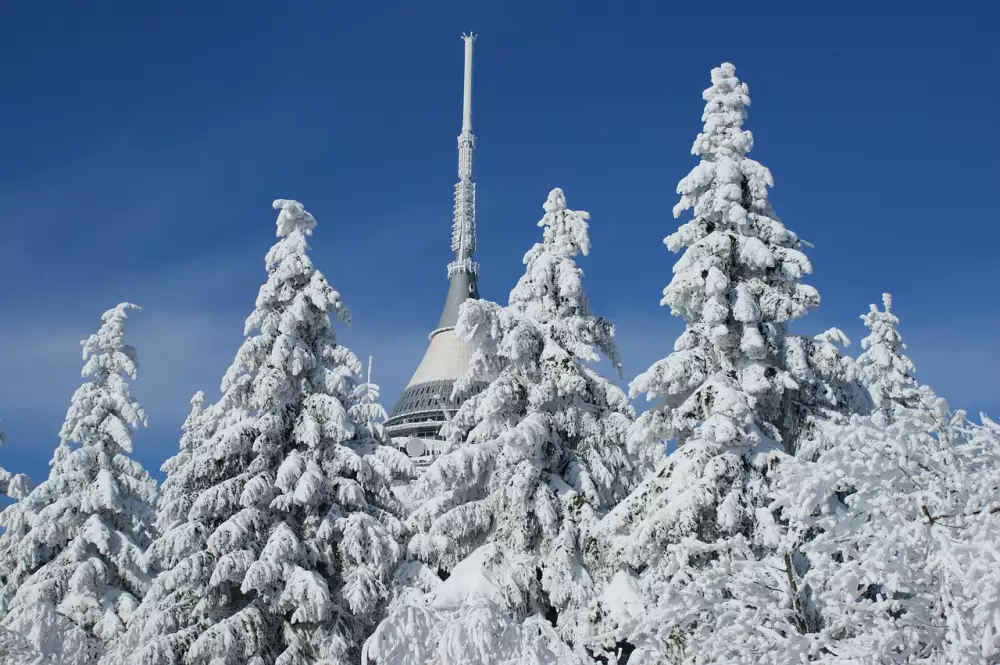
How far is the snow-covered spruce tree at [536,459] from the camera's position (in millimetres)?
19312

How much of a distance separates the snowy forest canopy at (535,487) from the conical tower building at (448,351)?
1942 inches

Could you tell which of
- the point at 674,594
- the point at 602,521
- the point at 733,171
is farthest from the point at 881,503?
the point at 733,171

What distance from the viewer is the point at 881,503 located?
9.91 m

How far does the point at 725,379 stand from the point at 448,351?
8777 cm

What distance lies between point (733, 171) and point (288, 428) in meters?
11.6

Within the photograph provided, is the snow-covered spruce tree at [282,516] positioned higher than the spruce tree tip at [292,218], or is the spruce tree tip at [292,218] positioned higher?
the spruce tree tip at [292,218]

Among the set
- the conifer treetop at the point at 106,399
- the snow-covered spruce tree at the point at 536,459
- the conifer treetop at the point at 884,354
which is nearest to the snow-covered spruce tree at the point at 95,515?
the conifer treetop at the point at 106,399

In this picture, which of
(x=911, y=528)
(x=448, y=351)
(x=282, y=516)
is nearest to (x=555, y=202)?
(x=282, y=516)

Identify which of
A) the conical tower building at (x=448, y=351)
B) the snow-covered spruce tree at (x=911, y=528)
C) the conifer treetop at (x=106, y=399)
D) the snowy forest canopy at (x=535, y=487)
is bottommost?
the snow-covered spruce tree at (x=911, y=528)

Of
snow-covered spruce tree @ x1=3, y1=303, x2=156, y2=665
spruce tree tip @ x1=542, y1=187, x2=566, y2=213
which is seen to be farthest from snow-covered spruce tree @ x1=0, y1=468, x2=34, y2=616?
spruce tree tip @ x1=542, y1=187, x2=566, y2=213

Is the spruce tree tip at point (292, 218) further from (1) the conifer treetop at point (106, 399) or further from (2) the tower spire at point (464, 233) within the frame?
(2) the tower spire at point (464, 233)

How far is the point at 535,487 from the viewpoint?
19953mm

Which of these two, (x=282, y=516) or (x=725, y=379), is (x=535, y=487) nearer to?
(x=725, y=379)

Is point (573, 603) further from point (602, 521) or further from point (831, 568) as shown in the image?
point (831, 568)
